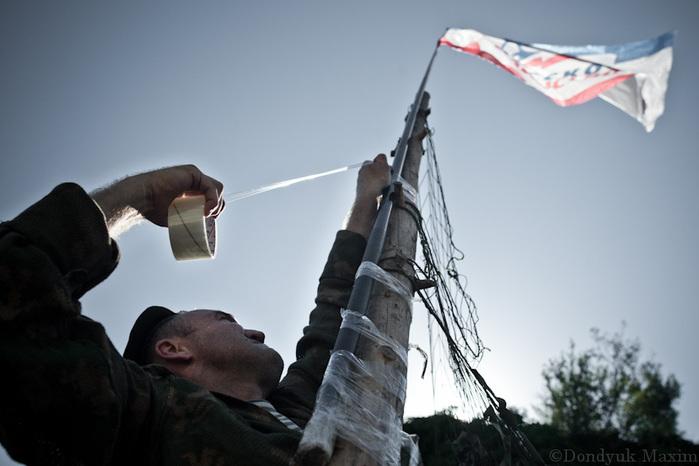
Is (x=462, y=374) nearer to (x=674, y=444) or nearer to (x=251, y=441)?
(x=251, y=441)

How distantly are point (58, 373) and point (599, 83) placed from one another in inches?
275

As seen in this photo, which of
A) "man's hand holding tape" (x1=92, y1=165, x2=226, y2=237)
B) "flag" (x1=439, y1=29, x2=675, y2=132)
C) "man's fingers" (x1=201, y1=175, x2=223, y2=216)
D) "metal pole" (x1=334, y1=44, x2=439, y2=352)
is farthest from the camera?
"flag" (x1=439, y1=29, x2=675, y2=132)

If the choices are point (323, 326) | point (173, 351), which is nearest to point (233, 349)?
point (173, 351)

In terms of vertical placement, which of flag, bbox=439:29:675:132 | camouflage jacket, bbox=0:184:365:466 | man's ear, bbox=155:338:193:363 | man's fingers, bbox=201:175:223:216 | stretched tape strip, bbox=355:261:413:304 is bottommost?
camouflage jacket, bbox=0:184:365:466

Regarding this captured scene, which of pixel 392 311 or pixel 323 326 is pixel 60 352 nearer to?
pixel 392 311

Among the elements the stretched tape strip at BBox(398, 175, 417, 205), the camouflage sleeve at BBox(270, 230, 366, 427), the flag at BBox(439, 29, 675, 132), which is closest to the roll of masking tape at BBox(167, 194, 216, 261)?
the camouflage sleeve at BBox(270, 230, 366, 427)

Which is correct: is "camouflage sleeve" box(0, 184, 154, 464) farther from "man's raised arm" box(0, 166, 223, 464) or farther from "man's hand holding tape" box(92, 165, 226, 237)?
"man's hand holding tape" box(92, 165, 226, 237)

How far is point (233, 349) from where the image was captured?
115 inches

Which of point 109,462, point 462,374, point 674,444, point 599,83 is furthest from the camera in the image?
point 674,444

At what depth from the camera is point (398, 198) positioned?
3377mm

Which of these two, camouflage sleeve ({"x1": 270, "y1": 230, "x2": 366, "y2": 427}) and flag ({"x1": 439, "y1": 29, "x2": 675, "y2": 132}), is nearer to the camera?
camouflage sleeve ({"x1": 270, "y1": 230, "x2": 366, "y2": 427})

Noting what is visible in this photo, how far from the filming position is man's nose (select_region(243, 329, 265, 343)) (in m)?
3.11

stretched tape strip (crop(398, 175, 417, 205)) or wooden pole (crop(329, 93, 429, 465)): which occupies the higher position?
stretched tape strip (crop(398, 175, 417, 205))

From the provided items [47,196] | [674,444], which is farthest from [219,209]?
[674,444]
